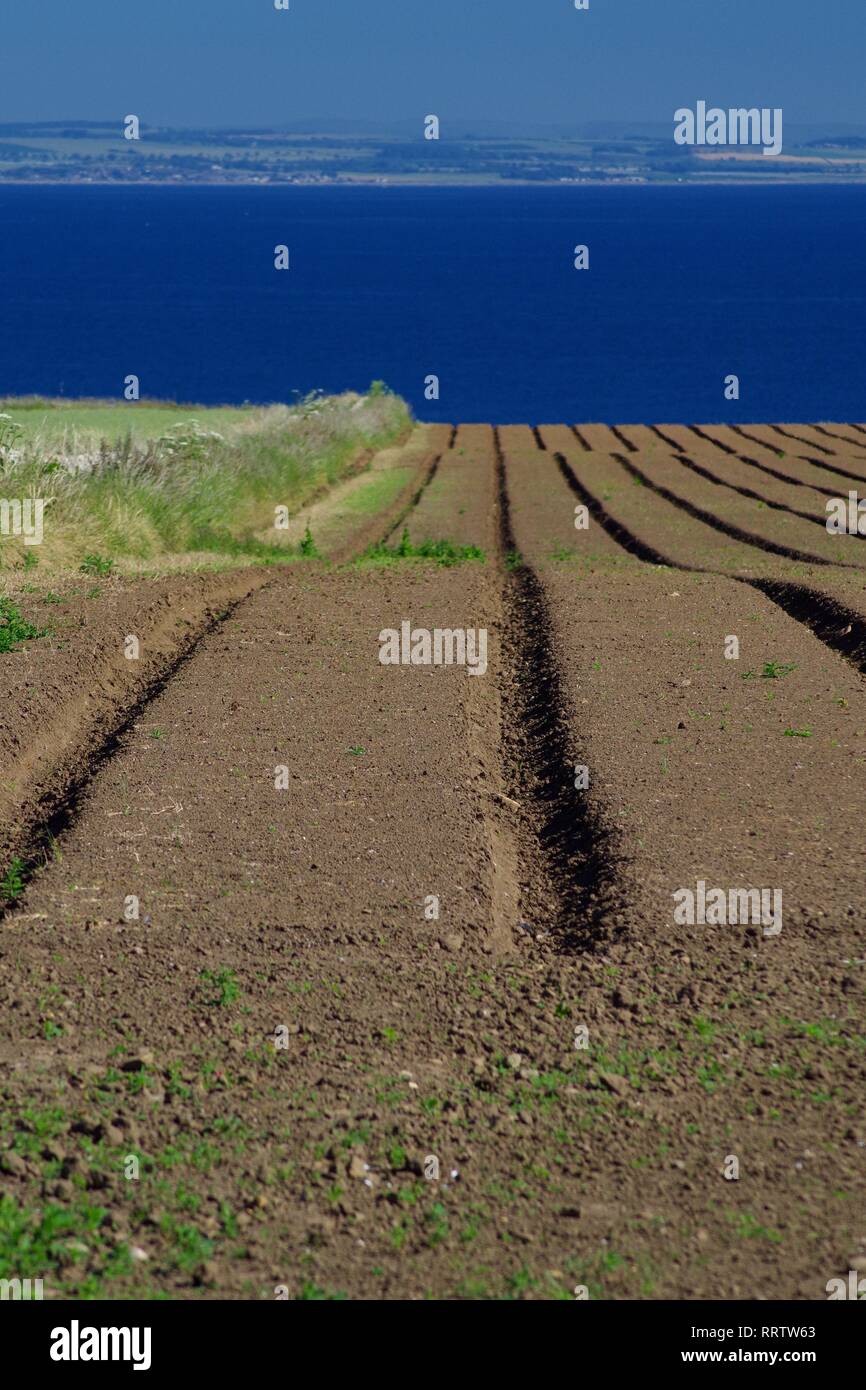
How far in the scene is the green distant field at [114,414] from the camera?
101 ft

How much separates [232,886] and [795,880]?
281 centimetres

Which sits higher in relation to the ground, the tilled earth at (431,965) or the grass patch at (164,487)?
the grass patch at (164,487)

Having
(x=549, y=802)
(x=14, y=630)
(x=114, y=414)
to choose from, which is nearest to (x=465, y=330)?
(x=114, y=414)

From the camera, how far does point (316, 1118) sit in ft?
16.5

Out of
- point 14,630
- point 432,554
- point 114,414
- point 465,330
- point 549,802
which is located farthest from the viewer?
point 465,330

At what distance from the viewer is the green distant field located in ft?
101

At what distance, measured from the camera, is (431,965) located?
6.25 meters

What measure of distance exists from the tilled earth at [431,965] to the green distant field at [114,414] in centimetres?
1843

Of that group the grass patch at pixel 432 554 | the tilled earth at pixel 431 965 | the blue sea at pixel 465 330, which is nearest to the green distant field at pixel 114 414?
the grass patch at pixel 432 554

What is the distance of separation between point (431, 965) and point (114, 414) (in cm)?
3095

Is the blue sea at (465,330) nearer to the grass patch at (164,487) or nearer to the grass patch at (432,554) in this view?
the grass patch at (164,487)

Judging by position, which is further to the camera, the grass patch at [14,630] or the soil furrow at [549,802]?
the grass patch at [14,630]

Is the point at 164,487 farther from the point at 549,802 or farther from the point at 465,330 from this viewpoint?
the point at 465,330
